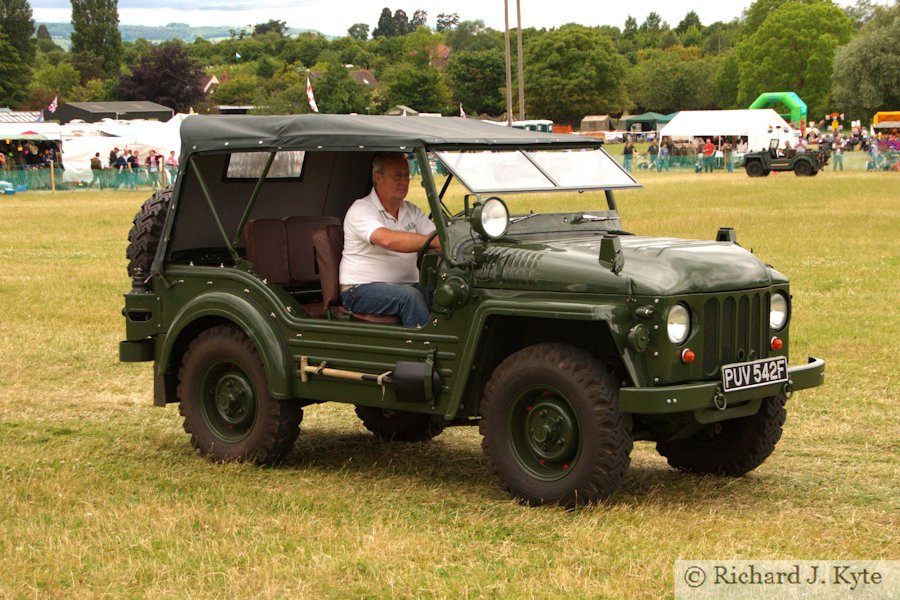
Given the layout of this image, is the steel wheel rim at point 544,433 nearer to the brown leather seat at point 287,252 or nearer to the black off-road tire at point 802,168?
the brown leather seat at point 287,252

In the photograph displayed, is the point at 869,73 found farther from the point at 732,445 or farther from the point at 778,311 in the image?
the point at 778,311

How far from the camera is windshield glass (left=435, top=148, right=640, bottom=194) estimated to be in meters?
7.27

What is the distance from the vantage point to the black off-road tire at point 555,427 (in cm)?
643

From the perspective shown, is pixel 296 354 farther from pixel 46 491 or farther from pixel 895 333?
pixel 895 333

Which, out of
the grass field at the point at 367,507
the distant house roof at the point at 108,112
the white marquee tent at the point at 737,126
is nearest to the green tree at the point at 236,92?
the distant house roof at the point at 108,112

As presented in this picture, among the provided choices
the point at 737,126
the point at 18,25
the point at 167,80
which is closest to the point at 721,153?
the point at 737,126

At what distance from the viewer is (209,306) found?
26.3 feet

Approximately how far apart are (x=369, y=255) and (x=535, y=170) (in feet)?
3.55

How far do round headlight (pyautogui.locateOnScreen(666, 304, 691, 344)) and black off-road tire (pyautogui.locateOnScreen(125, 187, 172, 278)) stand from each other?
3586 mm

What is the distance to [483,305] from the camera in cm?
683

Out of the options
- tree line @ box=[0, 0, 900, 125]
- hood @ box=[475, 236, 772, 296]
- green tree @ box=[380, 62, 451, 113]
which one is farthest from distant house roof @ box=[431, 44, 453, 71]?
hood @ box=[475, 236, 772, 296]

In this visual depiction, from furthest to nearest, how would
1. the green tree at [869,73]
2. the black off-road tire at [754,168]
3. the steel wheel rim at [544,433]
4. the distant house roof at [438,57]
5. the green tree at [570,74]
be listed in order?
the distant house roof at [438,57] < the green tree at [570,74] < the green tree at [869,73] < the black off-road tire at [754,168] < the steel wheel rim at [544,433]

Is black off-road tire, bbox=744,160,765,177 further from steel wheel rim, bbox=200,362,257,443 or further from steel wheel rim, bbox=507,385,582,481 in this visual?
steel wheel rim, bbox=507,385,582,481

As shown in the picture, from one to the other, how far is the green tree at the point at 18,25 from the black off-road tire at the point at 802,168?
337 ft
